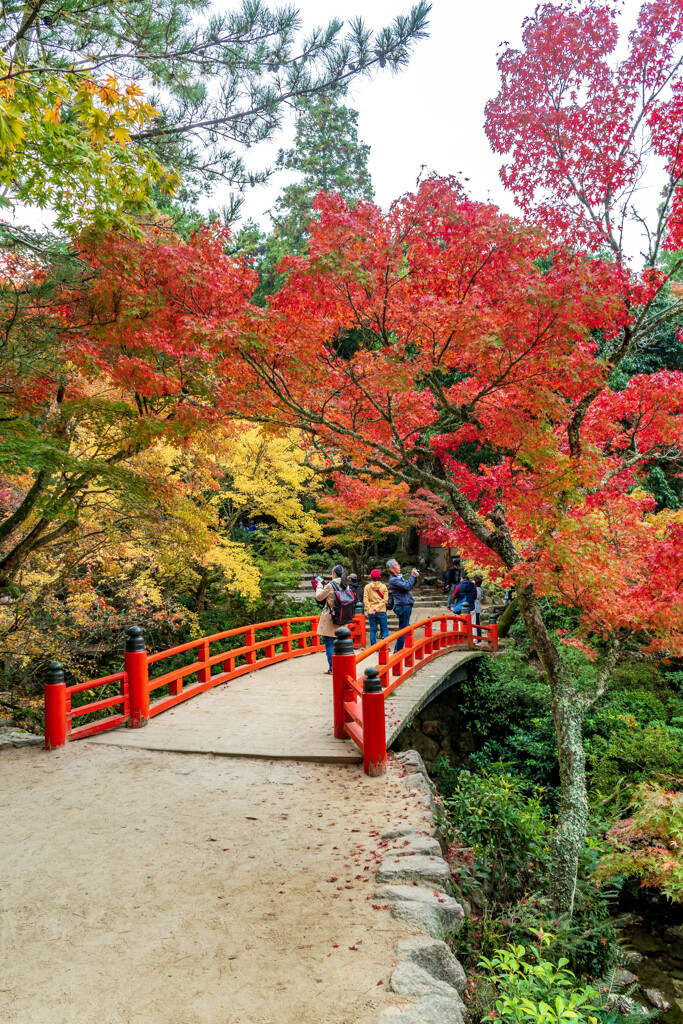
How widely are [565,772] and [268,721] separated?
11.8 ft

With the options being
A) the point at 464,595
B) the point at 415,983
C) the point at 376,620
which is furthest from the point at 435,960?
the point at 464,595

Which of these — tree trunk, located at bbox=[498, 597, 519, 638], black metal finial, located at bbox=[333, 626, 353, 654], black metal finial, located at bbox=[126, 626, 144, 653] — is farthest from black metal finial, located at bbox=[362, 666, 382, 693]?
tree trunk, located at bbox=[498, 597, 519, 638]

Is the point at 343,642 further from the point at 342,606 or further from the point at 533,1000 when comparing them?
the point at 533,1000

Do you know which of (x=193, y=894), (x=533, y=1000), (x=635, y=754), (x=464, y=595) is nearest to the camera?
(x=533, y=1000)

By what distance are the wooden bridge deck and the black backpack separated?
106 cm

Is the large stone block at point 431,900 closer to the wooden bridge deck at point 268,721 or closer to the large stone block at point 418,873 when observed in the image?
the large stone block at point 418,873

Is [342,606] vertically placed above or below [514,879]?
above

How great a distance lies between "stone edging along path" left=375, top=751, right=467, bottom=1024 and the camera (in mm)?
2896

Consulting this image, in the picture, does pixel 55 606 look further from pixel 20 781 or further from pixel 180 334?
pixel 180 334

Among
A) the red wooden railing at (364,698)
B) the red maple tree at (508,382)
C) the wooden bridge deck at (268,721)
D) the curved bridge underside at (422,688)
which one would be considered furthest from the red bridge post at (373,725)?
the red maple tree at (508,382)

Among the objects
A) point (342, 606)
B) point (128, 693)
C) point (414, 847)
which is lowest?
point (414, 847)

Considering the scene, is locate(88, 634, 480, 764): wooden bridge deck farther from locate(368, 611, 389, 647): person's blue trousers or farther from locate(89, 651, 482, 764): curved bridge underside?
locate(368, 611, 389, 647): person's blue trousers

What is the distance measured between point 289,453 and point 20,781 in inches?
424

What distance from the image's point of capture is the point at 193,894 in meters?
3.99
